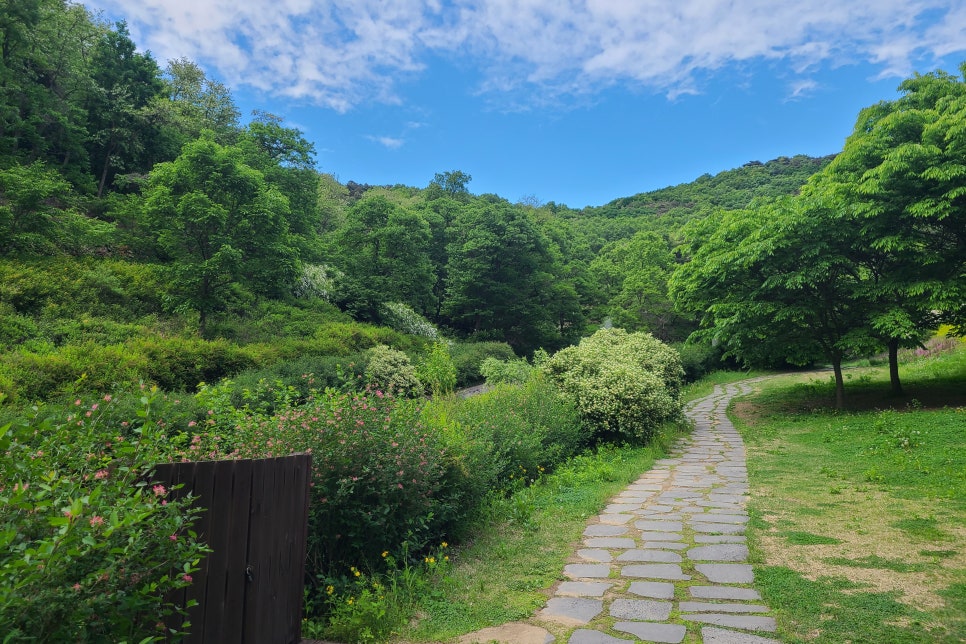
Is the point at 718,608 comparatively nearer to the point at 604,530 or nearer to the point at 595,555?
the point at 595,555

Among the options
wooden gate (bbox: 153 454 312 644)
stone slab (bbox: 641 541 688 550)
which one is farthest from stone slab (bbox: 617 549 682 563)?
wooden gate (bbox: 153 454 312 644)

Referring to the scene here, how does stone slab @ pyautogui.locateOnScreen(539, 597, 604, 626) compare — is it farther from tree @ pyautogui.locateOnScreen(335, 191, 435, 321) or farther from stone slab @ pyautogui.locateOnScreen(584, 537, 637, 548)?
tree @ pyautogui.locateOnScreen(335, 191, 435, 321)

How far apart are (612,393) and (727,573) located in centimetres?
549

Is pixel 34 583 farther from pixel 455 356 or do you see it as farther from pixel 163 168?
pixel 455 356

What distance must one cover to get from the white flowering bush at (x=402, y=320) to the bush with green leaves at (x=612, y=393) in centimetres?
1248

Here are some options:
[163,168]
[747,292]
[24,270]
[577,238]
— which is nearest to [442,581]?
[747,292]

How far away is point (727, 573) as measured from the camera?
3730mm

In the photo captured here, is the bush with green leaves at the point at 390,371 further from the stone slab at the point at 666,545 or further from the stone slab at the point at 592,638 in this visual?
the stone slab at the point at 592,638

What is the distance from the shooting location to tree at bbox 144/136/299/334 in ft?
45.3

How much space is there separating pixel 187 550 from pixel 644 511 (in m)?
4.68

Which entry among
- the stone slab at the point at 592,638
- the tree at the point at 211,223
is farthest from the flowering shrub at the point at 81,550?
the tree at the point at 211,223

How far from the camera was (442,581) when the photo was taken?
3.67m

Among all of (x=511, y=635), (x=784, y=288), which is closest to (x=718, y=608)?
(x=511, y=635)

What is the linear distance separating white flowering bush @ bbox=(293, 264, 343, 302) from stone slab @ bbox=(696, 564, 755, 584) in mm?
19386
